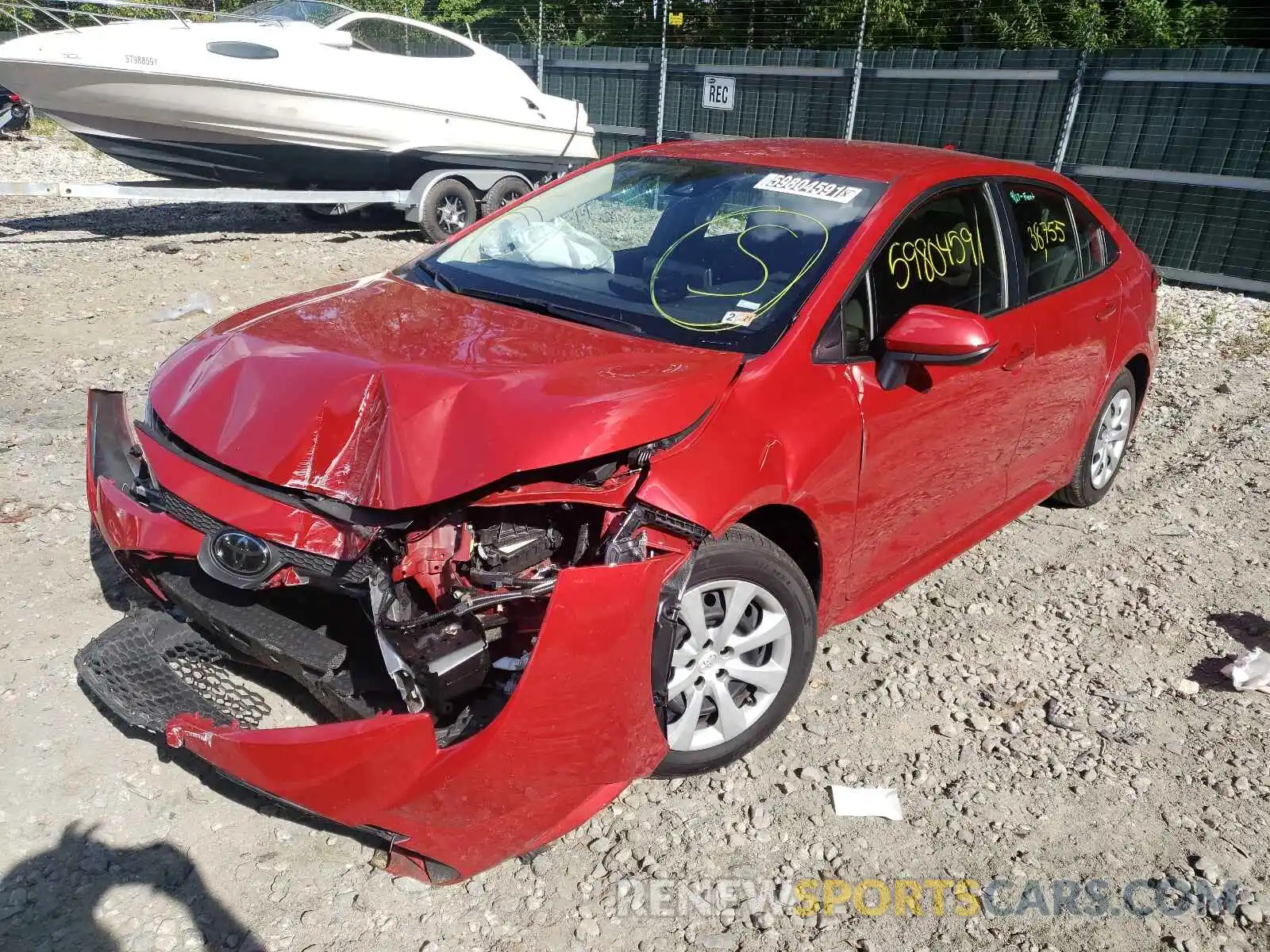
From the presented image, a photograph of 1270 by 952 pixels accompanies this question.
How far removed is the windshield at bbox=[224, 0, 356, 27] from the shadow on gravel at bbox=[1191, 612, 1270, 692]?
9.33 metres

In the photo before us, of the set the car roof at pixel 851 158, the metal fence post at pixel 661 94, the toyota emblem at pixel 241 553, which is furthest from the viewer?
the metal fence post at pixel 661 94

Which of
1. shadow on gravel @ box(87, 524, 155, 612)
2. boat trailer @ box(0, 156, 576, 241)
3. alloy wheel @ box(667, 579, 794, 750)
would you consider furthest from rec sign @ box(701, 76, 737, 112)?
alloy wheel @ box(667, 579, 794, 750)

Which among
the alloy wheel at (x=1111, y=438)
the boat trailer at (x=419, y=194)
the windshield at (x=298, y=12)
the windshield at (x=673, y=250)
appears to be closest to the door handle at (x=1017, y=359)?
the windshield at (x=673, y=250)

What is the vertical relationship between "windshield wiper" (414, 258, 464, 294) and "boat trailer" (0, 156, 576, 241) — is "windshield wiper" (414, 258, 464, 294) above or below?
above

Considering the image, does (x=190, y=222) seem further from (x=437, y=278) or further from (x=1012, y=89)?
(x=1012, y=89)

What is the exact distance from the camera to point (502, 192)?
1054cm

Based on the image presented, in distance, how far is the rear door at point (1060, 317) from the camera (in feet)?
12.2

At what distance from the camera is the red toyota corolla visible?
2.25m

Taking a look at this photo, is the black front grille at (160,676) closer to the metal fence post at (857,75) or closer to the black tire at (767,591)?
the black tire at (767,591)

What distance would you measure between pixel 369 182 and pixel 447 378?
8.45m

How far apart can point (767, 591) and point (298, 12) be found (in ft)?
30.5

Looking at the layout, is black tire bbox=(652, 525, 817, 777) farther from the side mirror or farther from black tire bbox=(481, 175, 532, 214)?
black tire bbox=(481, 175, 532, 214)

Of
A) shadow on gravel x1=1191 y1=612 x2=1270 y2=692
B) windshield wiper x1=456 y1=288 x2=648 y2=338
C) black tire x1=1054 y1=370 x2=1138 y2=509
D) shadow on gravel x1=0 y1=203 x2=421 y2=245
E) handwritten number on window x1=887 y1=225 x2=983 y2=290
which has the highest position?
handwritten number on window x1=887 y1=225 x2=983 y2=290

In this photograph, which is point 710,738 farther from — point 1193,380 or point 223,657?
point 1193,380
